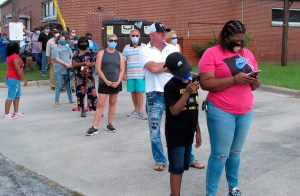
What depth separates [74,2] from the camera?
1809 cm

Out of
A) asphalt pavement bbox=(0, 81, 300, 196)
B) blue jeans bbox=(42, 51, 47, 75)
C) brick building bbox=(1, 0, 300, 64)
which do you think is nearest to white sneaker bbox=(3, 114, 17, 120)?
asphalt pavement bbox=(0, 81, 300, 196)

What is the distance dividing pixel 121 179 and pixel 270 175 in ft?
5.81

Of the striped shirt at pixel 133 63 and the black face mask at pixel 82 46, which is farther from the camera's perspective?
the black face mask at pixel 82 46

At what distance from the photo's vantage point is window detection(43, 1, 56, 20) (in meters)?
19.7

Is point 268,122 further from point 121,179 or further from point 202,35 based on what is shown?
point 202,35

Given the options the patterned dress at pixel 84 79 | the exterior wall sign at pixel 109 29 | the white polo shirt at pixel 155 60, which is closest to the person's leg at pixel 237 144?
the white polo shirt at pixel 155 60

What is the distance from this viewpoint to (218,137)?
160 inches

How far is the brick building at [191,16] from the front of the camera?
1844 centimetres

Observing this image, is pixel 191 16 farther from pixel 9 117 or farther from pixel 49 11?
pixel 9 117

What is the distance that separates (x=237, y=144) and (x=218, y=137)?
0.27 meters

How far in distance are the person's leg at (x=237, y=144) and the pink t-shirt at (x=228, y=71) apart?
10 cm

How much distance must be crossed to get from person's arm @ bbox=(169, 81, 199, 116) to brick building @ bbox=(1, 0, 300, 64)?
574 inches

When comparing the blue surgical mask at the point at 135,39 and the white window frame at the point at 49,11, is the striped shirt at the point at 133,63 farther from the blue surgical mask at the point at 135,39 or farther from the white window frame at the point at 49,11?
the white window frame at the point at 49,11

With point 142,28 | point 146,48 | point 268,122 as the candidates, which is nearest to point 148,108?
point 146,48
